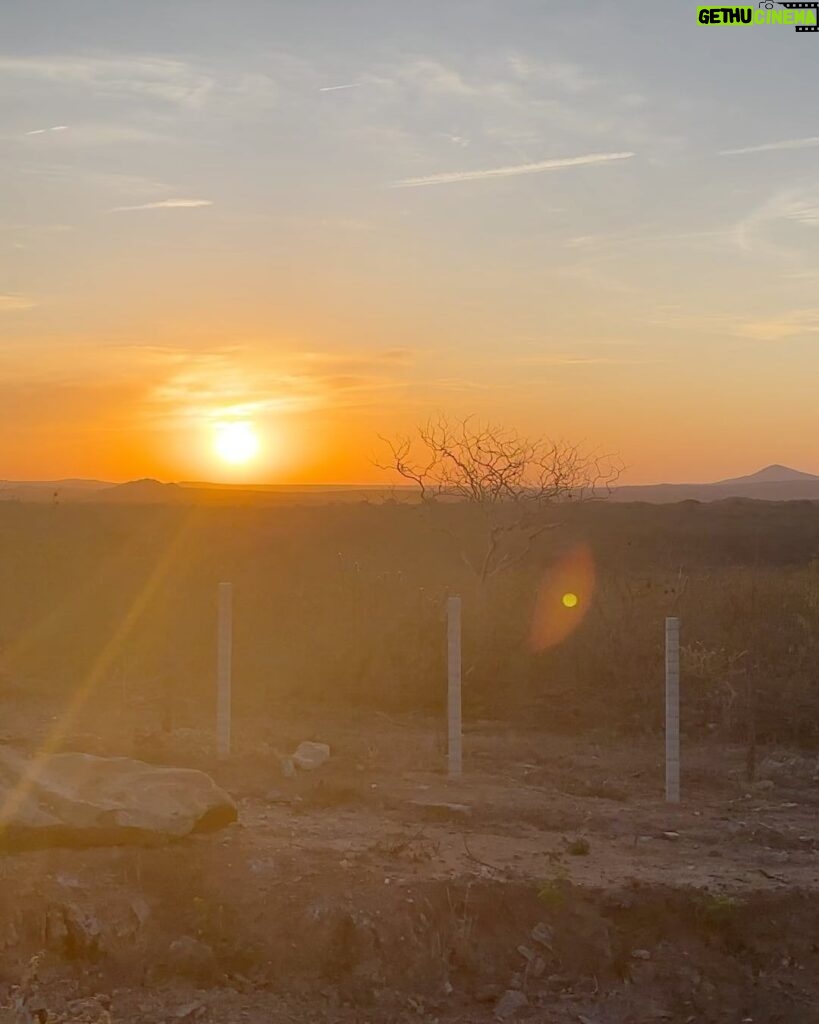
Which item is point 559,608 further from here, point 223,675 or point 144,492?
point 144,492

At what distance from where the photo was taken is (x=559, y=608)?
15219 mm

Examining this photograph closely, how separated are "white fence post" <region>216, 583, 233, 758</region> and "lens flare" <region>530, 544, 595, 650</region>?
4658 millimetres

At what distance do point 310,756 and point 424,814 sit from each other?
5.32ft

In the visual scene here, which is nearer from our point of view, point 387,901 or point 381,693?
point 387,901

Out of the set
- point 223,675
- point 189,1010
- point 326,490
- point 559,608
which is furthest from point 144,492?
point 189,1010

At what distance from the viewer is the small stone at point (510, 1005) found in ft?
18.6

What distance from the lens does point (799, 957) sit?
6195 millimetres

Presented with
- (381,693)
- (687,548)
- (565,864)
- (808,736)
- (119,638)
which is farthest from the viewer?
(687,548)

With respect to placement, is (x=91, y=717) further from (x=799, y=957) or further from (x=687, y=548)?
(x=687, y=548)

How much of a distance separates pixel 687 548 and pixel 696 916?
34512 mm

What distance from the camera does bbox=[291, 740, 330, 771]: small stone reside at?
9336 millimetres

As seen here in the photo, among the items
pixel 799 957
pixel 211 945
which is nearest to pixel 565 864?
pixel 799 957

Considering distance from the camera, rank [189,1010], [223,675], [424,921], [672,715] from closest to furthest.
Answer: [189,1010] → [424,921] → [672,715] → [223,675]

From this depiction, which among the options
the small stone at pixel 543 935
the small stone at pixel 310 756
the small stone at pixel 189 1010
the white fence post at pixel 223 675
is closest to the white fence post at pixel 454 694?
the small stone at pixel 310 756
